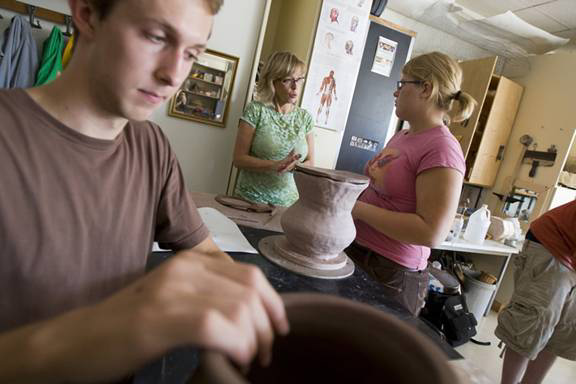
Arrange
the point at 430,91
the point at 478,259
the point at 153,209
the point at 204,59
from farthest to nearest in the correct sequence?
the point at 478,259, the point at 204,59, the point at 430,91, the point at 153,209

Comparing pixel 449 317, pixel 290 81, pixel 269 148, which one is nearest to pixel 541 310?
pixel 449 317

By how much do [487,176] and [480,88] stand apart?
37.3 inches

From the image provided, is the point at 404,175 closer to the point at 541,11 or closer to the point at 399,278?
the point at 399,278

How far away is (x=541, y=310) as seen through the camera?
1854 millimetres

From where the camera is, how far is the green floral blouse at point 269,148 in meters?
1.82

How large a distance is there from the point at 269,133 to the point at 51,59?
52.4 inches

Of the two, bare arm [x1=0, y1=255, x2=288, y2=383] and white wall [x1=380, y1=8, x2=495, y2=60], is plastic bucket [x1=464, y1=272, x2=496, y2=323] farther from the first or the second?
bare arm [x1=0, y1=255, x2=288, y2=383]

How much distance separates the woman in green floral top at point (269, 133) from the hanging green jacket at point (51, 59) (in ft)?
3.77

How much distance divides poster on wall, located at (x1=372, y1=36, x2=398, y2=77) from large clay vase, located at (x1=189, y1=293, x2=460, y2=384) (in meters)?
2.95

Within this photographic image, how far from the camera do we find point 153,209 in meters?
0.74

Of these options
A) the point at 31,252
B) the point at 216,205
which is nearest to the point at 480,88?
the point at 216,205

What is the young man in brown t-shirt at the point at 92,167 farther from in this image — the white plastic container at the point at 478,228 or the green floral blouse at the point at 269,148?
the white plastic container at the point at 478,228

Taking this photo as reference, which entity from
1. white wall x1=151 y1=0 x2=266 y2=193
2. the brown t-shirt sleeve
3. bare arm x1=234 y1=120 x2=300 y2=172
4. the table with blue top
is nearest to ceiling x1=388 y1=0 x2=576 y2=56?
white wall x1=151 y1=0 x2=266 y2=193

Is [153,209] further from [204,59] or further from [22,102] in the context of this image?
[204,59]
